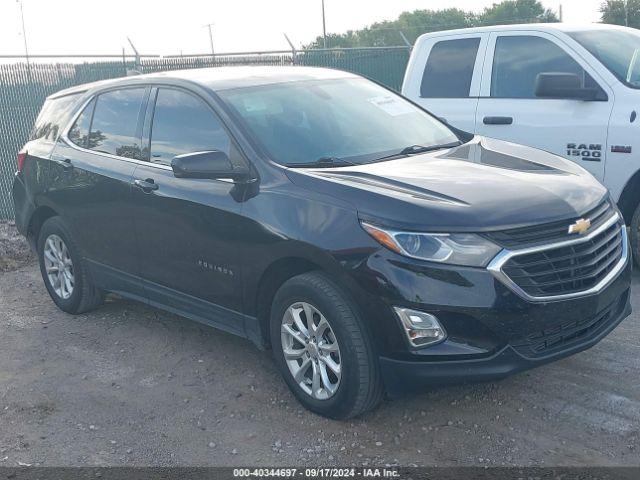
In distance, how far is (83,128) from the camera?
6137 mm

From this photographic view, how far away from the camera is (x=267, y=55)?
40.9 ft

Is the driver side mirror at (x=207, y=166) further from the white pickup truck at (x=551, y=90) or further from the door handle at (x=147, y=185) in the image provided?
the white pickup truck at (x=551, y=90)

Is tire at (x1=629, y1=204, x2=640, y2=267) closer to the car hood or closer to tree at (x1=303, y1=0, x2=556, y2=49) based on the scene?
the car hood

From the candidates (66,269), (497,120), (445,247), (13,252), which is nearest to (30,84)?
(13,252)

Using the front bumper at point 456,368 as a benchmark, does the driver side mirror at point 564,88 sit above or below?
above

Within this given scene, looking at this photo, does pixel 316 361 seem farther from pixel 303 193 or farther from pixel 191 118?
pixel 191 118

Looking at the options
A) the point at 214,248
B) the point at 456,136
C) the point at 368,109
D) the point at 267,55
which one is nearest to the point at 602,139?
the point at 456,136

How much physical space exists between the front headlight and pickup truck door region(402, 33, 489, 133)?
3.51 metres

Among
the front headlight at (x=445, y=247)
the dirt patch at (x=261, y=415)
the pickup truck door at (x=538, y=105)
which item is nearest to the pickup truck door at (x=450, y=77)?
the pickup truck door at (x=538, y=105)

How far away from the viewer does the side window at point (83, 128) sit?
6.07 meters

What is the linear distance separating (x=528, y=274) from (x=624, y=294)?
0.98 metres

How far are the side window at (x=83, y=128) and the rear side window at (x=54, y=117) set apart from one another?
0.18 metres

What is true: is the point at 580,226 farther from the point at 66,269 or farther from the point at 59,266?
the point at 59,266

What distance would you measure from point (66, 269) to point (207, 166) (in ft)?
7.88
